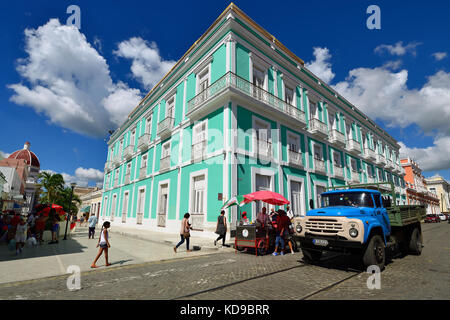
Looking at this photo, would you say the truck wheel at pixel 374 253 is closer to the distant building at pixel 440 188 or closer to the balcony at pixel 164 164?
the balcony at pixel 164 164

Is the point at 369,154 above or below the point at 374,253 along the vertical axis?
above

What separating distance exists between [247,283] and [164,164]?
42.2ft

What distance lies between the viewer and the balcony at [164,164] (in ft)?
52.2

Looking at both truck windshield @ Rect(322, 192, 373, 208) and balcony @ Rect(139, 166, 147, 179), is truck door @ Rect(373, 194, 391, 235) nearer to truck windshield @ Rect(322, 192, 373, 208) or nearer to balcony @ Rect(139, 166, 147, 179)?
truck windshield @ Rect(322, 192, 373, 208)

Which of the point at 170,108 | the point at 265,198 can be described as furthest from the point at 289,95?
the point at 265,198

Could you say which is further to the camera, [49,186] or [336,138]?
[49,186]

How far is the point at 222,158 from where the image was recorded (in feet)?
38.0

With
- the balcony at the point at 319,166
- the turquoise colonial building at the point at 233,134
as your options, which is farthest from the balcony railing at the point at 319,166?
the turquoise colonial building at the point at 233,134

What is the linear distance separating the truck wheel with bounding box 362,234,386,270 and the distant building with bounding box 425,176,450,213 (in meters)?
67.5

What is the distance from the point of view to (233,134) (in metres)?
11.7

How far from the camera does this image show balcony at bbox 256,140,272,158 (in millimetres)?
12823

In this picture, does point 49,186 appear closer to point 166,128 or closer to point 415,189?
point 166,128

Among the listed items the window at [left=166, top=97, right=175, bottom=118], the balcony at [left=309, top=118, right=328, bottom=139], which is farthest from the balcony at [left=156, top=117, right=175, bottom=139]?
the balcony at [left=309, top=118, right=328, bottom=139]
